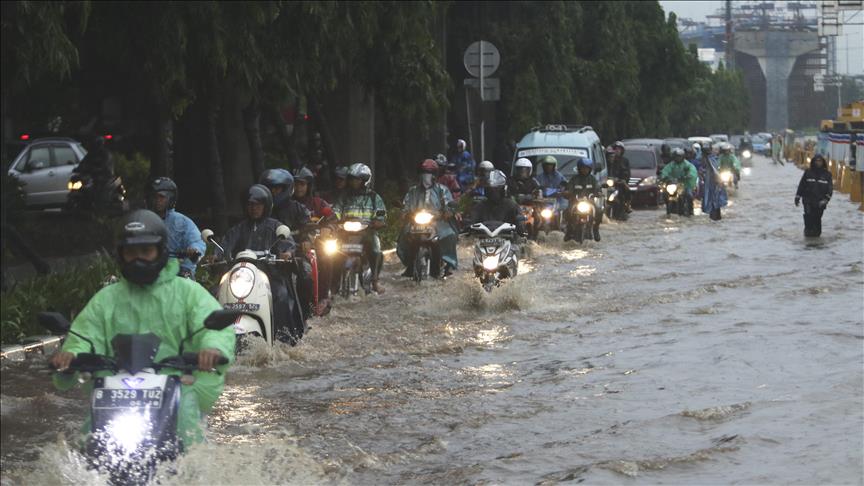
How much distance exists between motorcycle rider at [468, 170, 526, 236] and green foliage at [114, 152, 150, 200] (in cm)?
1442

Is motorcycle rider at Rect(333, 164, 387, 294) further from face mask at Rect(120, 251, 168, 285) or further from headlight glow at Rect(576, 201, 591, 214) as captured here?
face mask at Rect(120, 251, 168, 285)

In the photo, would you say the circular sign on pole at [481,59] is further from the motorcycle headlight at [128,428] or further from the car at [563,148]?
the motorcycle headlight at [128,428]

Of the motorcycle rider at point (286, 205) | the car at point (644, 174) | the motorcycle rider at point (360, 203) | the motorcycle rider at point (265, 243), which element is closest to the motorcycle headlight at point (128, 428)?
the motorcycle rider at point (265, 243)

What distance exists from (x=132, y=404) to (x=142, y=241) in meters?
0.66

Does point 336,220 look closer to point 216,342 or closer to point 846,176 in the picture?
point 216,342

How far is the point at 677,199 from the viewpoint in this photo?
111ft

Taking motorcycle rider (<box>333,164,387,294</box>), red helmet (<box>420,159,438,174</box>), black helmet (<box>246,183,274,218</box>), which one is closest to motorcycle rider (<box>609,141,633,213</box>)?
red helmet (<box>420,159,438,174</box>)

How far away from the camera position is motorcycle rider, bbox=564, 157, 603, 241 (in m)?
26.3

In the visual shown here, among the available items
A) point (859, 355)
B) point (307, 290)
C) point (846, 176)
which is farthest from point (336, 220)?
point (846, 176)

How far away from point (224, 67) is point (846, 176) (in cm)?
3073

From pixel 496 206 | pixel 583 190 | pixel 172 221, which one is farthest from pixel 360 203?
pixel 583 190

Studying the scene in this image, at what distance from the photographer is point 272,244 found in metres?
12.2

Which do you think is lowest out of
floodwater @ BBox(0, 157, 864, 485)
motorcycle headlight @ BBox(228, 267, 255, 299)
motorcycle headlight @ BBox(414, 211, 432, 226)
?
floodwater @ BBox(0, 157, 864, 485)

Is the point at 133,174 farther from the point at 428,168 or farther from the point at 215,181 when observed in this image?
the point at 428,168
